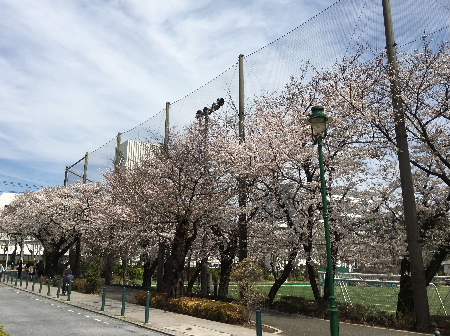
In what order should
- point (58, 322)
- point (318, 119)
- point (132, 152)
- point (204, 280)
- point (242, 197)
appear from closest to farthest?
point (318, 119) < point (58, 322) < point (242, 197) < point (204, 280) < point (132, 152)

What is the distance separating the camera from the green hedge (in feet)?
47.0

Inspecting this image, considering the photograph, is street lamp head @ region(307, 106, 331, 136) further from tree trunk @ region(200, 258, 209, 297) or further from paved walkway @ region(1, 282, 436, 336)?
tree trunk @ region(200, 258, 209, 297)

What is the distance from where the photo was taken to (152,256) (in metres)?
30.8

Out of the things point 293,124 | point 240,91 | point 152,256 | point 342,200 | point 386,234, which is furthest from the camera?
point 152,256

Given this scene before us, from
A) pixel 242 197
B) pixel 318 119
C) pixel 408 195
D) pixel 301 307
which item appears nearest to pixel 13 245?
pixel 242 197

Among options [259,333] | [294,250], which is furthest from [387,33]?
[259,333]

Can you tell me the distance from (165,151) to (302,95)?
7.20 metres

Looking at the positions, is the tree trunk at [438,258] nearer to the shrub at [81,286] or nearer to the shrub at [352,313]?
the shrub at [352,313]

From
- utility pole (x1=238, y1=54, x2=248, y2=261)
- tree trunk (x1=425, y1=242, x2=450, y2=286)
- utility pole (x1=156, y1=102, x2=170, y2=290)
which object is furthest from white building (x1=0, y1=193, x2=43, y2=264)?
tree trunk (x1=425, y1=242, x2=450, y2=286)

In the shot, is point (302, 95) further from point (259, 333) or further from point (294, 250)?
point (259, 333)

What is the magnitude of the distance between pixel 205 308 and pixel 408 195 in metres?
8.38

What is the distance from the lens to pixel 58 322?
1427cm

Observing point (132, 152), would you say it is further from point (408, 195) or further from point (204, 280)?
point (408, 195)

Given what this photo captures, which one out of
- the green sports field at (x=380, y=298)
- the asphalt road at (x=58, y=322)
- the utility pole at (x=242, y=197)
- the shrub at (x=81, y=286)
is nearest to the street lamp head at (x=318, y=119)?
the asphalt road at (x=58, y=322)
